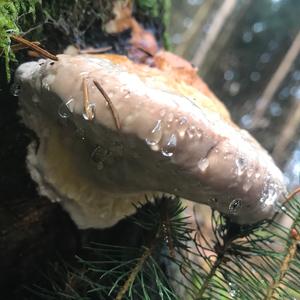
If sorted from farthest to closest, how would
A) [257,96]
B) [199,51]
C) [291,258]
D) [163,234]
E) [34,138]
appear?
[257,96]
[199,51]
[34,138]
[163,234]
[291,258]

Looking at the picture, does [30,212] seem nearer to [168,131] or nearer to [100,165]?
[100,165]

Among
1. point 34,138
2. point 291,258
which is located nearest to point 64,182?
point 34,138

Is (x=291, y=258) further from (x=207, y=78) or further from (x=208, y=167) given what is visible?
(x=207, y=78)

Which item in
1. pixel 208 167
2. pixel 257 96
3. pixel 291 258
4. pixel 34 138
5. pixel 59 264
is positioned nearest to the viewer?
pixel 208 167

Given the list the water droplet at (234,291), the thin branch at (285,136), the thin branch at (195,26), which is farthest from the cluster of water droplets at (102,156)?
the thin branch at (195,26)

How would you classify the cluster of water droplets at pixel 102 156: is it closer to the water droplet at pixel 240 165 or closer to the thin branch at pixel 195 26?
the water droplet at pixel 240 165

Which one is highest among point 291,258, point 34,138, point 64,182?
point 291,258

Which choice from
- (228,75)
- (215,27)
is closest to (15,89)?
(215,27)
